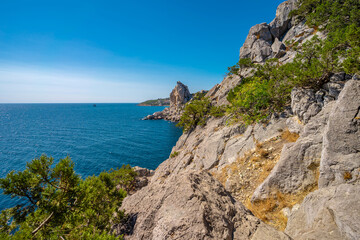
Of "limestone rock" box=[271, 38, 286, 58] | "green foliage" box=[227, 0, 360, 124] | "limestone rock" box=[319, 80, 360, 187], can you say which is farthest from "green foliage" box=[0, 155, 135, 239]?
"limestone rock" box=[271, 38, 286, 58]

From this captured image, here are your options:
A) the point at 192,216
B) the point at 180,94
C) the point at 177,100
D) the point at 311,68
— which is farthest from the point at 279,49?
the point at 177,100

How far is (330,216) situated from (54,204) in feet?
50.6

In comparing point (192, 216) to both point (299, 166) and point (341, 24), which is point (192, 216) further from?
point (341, 24)

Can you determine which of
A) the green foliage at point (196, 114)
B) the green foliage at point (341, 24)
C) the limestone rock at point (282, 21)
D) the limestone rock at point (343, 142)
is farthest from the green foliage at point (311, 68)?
the limestone rock at point (282, 21)

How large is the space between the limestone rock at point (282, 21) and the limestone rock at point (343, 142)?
53425mm

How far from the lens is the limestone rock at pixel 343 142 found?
9320 millimetres

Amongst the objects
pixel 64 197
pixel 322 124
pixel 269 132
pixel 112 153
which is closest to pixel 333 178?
pixel 322 124

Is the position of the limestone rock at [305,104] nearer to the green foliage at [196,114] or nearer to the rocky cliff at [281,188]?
the rocky cliff at [281,188]

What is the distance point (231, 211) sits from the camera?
840 centimetres

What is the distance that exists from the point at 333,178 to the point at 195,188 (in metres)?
9.08

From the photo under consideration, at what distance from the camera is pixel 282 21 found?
50250 mm

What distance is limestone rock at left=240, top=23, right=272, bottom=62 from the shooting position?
152 feet

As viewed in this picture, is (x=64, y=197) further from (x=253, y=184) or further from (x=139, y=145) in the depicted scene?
(x=139, y=145)

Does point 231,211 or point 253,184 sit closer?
point 231,211
